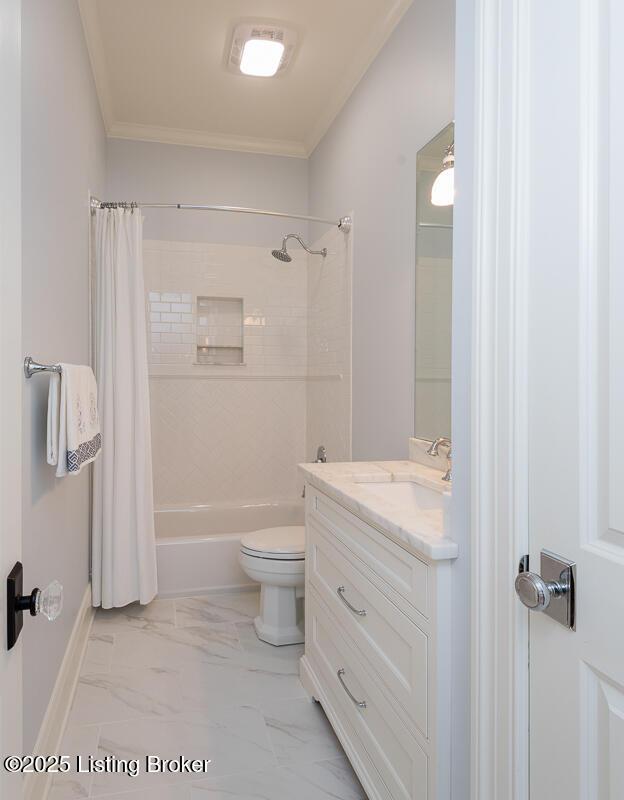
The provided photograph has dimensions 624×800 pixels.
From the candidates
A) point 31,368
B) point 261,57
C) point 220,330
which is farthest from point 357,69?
point 31,368

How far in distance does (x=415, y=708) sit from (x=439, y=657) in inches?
6.9

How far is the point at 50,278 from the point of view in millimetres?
1863

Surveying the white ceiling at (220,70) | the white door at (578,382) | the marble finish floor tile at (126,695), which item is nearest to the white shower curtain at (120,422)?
the marble finish floor tile at (126,695)

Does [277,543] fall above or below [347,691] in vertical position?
above

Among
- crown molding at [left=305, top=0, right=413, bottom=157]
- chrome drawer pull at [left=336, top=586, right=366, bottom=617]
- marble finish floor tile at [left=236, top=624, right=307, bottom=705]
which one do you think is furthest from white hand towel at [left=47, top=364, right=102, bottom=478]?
crown molding at [left=305, top=0, right=413, bottom=157]

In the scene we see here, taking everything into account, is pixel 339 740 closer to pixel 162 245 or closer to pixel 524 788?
pixel 524 788

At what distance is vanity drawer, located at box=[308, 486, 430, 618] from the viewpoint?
1225mm

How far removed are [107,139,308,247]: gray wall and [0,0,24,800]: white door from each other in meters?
3.11

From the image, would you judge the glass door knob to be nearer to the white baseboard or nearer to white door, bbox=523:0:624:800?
white door, bbox=523:0:624:800

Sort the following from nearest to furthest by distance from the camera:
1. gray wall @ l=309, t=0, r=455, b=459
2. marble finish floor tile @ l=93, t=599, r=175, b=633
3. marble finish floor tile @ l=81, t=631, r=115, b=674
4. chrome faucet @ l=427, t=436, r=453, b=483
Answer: chrome faucet @ l=427, t=436, r=453, b=483 < gray wall @ l=309, t=0, r=455, b=459 < marble finish floor tile @ l=81, t=631, r=115, b=674 < marble finish floor tile @ l=93, t=599, r=175, b=633

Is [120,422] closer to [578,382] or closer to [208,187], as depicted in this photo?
[208,187]

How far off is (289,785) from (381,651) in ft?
2.02

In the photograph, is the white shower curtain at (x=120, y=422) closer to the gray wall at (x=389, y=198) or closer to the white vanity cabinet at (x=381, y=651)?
the gray wall at (x=389, y=198)

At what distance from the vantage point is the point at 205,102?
3289mm
